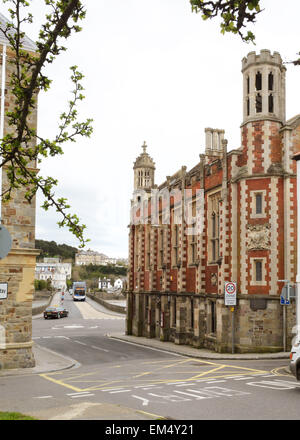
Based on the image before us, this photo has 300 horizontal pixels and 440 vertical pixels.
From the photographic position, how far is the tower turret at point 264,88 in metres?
27.3

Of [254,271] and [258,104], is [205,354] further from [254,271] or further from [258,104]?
[258,104]

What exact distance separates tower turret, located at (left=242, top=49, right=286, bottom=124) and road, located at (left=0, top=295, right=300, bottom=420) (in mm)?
13323

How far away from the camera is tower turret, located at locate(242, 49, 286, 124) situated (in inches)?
1075

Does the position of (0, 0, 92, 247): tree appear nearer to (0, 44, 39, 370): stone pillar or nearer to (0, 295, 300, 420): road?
(0, 295, 300, 420): road

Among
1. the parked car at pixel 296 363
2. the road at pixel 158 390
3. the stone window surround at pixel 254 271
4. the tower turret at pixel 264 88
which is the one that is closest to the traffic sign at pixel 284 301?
the stone window surround at pixel 254 271

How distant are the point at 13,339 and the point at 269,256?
539 inches

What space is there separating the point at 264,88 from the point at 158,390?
1853 centimetres

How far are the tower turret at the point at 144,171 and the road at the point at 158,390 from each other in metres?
21.6

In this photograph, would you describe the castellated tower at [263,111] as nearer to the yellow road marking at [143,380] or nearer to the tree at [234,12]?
the yellow road marking at [143,380]

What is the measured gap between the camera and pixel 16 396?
14664 millimetres

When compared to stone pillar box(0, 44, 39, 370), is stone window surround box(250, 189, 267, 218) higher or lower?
higher

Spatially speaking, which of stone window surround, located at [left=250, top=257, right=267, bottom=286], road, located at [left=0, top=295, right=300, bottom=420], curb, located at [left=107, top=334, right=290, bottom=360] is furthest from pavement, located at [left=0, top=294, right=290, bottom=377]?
stone window surround, located at [left=250, top=257, right=267, bottom=286]
